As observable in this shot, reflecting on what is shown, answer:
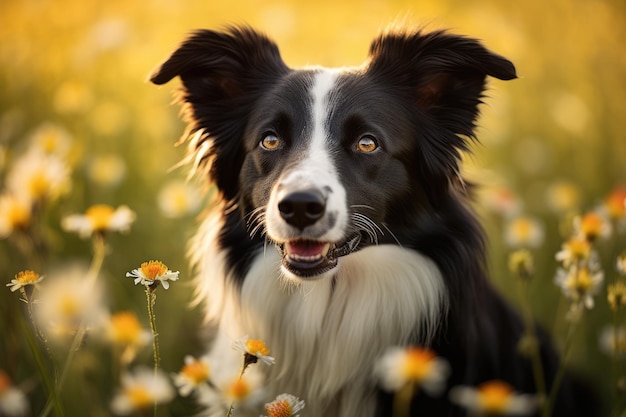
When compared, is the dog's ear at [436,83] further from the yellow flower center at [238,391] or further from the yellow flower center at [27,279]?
the yellow flower center at [27,279]

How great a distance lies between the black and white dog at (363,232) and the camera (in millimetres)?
3076

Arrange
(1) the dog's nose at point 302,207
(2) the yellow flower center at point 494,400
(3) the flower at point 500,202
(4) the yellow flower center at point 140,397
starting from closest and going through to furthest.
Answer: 1. (2) the yellow flower center at point 494,400
2. (4) the yellow flower center at point 140,397
3. (1) the dog's nose at point 302,207
4. (3) the flower at point 500,202

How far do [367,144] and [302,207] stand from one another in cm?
63

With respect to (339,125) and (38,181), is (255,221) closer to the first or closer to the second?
(339,125)

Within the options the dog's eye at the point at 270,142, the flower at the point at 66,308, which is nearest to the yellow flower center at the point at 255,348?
the flower at the point at 66,308

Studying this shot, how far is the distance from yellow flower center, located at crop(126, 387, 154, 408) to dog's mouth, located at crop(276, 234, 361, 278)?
127 cm

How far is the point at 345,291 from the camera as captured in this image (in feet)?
10.8

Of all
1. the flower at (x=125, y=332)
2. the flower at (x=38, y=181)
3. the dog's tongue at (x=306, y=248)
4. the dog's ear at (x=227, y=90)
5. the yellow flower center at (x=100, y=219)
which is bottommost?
the flower at (x=125, y=332)

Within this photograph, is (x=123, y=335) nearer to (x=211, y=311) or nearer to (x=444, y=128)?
(x=211, y=311)

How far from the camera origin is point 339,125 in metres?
3.12

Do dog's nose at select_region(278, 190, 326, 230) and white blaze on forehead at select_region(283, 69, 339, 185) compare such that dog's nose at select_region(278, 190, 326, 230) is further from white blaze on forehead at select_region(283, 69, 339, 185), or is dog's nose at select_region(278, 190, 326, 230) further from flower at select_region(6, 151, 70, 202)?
flower at select_region(6, 151, 70, 202)

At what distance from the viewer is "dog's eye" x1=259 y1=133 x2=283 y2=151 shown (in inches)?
126

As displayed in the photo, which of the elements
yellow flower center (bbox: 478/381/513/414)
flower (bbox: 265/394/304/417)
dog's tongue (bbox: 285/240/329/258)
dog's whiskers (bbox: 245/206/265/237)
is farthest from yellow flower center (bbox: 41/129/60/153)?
yellow flower center (bbox: 478/381/513/414)

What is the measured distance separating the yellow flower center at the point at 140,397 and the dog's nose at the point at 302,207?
1.17 m
